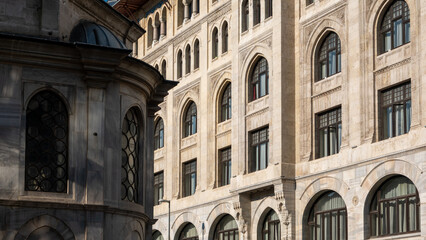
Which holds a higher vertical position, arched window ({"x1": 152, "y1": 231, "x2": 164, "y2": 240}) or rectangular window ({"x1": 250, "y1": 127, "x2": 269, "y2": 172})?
rectangular window ({"x1": 250, "y1": 127, "x2": 269, "y2": 172})

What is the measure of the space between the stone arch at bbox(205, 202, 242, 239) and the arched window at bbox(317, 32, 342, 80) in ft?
40.2

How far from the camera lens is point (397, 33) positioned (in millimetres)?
44344

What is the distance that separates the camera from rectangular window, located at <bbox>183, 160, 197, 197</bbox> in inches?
2574

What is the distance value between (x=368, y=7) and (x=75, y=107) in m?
29.0

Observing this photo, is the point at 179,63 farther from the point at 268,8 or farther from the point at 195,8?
the point at 268,8

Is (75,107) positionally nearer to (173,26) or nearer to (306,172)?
(306,172)

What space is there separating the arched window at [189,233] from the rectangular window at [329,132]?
55.9ft

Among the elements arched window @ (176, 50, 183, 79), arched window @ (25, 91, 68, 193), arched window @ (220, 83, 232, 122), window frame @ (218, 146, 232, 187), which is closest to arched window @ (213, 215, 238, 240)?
window frame @ (218, 146, 232, 187)

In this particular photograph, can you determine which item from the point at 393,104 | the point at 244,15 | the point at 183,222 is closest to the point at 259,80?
the point at 244,15

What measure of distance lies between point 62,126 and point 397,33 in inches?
1085

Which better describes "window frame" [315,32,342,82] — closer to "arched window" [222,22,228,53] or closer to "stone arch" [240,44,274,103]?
"stone arch" [240,44,274,103]

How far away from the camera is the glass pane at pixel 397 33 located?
44.1 meters

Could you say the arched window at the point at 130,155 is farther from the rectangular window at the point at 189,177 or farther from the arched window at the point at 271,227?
the rectangular window at the point at 189,177

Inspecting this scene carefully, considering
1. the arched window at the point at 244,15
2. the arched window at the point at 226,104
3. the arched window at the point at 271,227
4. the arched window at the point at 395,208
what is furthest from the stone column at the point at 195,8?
the arched window at the point at 395,208
